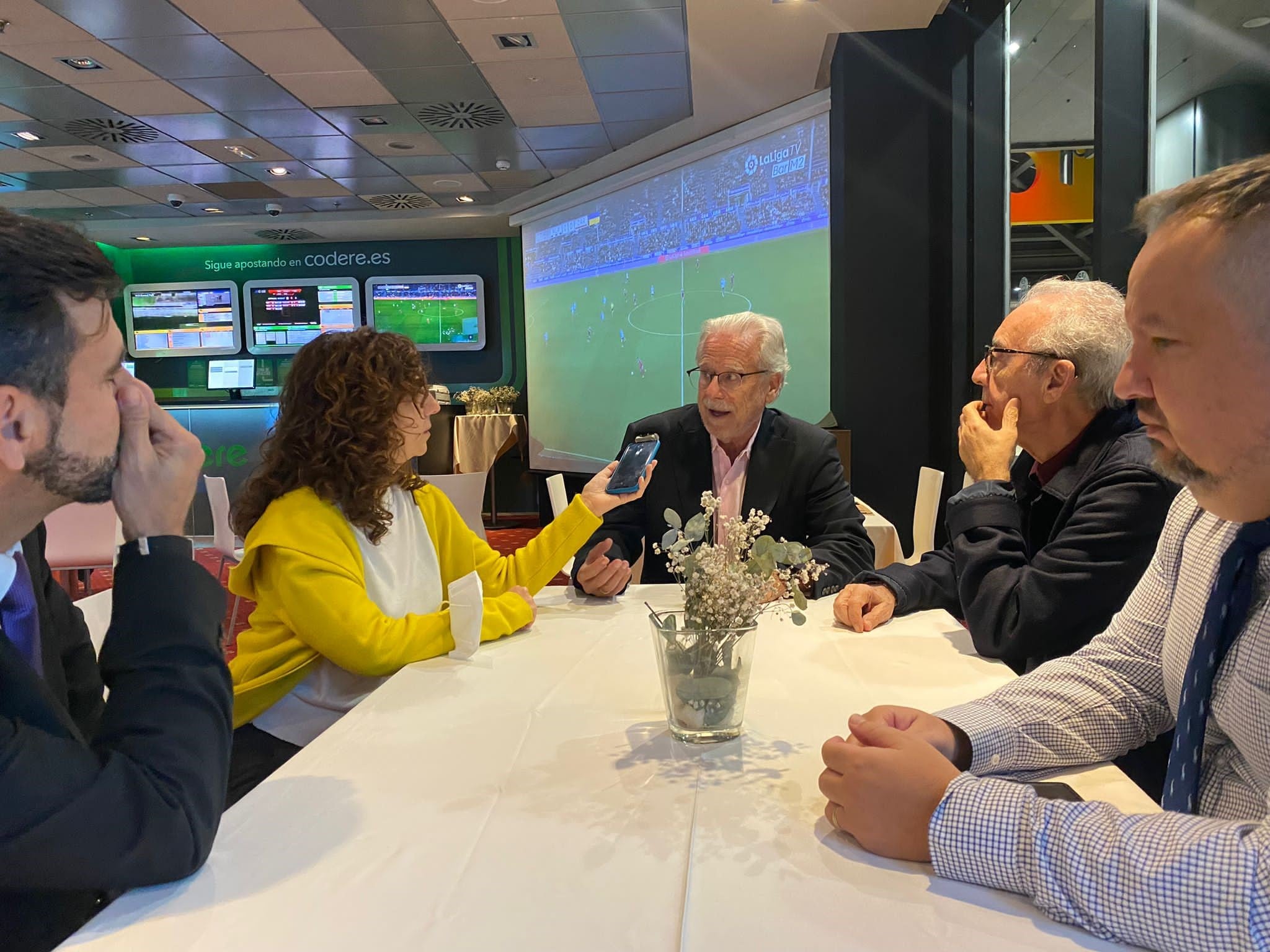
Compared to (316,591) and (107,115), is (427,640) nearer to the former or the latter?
(316,591)

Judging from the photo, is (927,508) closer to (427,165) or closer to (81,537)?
(81,537)

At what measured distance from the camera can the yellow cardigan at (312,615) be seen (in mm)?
1606

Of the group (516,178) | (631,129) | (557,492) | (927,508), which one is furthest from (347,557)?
(516,178)

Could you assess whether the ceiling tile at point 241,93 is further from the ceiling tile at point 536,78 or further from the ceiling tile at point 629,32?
the ceiling tile at point 629,32

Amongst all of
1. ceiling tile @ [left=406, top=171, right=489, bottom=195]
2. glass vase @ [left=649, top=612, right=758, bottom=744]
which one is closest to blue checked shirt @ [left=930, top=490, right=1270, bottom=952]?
glass vase @ [left=649, top=612, right=758, bottom=744]

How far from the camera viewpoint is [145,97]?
19.3 ft

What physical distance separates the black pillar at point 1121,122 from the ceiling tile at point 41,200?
918cm

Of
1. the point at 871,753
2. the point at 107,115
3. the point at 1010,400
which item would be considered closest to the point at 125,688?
the point at 871,753

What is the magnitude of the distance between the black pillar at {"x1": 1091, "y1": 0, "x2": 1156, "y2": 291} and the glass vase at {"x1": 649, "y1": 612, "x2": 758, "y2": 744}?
243cm

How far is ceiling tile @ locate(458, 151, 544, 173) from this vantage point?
24.7 ft

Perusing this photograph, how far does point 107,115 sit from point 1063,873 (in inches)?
295

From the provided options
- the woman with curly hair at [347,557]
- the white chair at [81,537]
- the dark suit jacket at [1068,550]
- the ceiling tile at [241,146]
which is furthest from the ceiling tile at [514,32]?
the dark suit jacket at [1068,550]

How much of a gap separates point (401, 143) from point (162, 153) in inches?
80.7

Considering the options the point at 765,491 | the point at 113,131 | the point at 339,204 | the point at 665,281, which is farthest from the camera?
the point at 339,204
